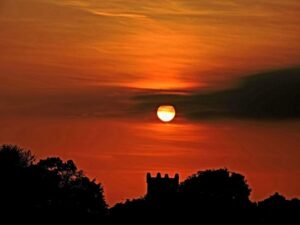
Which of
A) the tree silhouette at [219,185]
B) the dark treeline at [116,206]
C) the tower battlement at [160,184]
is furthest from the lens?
the tower battlement at [160,184]

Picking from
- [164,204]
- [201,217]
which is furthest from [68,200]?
[201,217]

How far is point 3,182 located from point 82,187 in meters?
17.0

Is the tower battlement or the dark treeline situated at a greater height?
the tower battlement

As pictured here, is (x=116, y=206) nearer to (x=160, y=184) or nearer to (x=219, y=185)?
(x=219, y=185)

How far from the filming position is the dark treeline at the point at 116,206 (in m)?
121

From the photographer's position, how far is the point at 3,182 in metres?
136

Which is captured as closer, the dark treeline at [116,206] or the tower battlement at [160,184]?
the dark treeline at [116,206]

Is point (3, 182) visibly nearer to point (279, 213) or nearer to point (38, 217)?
point (38, 217)

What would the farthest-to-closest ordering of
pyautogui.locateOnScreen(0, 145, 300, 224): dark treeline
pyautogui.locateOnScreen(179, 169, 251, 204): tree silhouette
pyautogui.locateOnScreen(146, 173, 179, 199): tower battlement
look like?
1. pyautogui.locateOnScreen(146, 173, 179, 199): tower battlement
2. pyautogui.locateOnScreen(179, 169, 251, 204): tree silhouette
3. pyautogui.locateOnScreen(0, 145, 300, 224): dark treeline

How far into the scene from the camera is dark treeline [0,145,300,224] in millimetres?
121188

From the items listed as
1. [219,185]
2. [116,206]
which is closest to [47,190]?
[116,206]

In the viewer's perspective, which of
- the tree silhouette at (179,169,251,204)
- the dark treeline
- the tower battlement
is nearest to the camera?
the dark treeline

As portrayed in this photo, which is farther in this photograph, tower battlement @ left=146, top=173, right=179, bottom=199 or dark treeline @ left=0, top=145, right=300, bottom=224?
tower battlement @ left=146, top=173, right=179, bottom=199

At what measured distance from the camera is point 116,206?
145m
